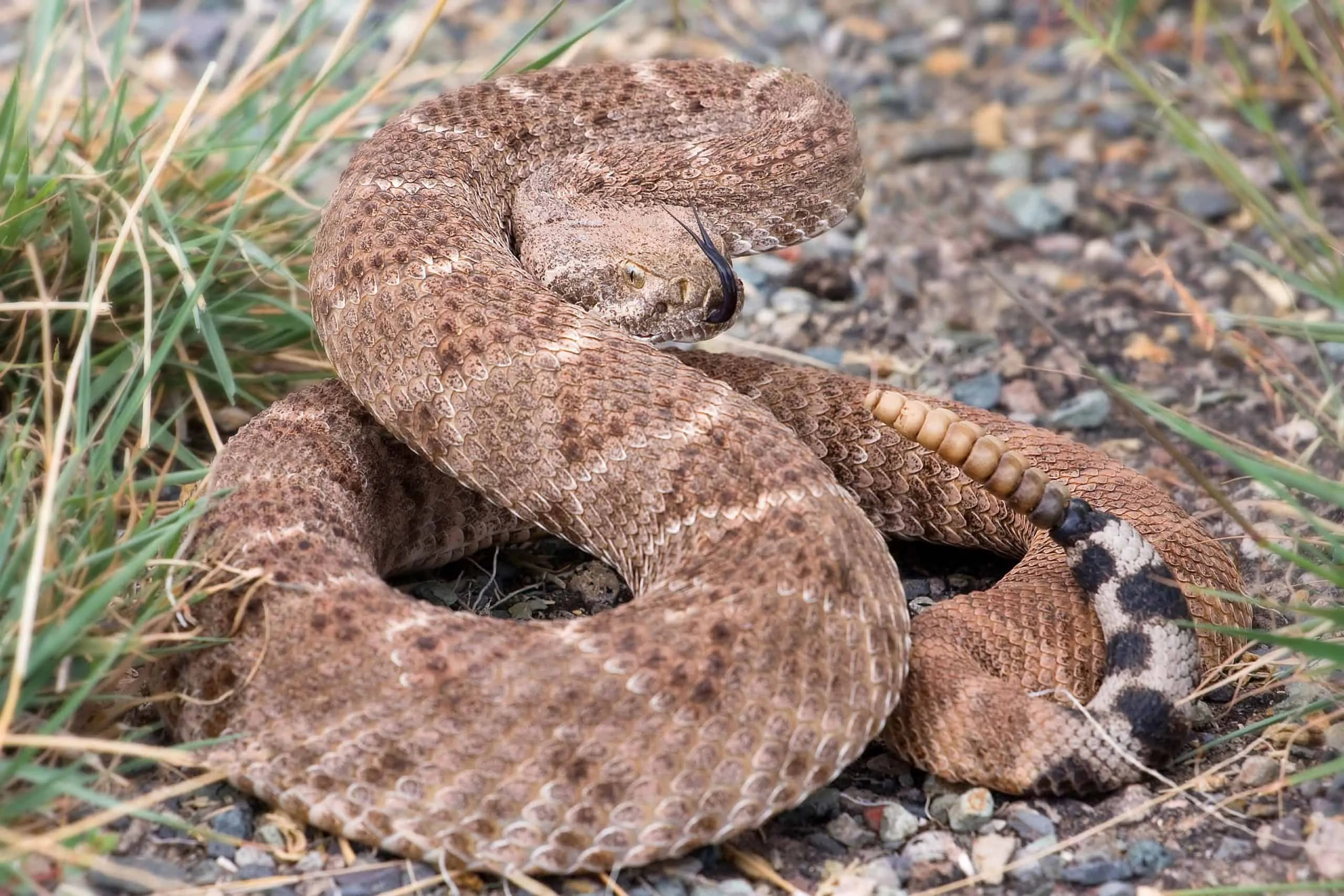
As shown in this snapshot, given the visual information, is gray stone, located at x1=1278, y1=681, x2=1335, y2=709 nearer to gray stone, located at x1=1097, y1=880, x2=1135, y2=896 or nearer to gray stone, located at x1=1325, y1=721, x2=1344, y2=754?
gray stone, located at x1=1325, y1=721, x2=1344, y2=754

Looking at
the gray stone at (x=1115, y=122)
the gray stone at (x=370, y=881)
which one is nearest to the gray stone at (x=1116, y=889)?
the gray stone at (x=370, y=881)

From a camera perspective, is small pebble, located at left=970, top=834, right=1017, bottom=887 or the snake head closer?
small pebble, located at left=970, top=834, right=1017, bottom=887

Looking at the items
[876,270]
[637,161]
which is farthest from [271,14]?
[637,161]

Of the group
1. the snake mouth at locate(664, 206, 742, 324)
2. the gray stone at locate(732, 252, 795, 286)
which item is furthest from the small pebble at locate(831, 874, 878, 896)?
the gray stone at locate(732, 252, 795, 286)

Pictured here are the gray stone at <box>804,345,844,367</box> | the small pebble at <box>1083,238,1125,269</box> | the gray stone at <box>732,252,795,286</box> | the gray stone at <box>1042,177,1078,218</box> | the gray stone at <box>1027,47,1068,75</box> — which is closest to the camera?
the gray stone at <box>804,345,844,367</box>

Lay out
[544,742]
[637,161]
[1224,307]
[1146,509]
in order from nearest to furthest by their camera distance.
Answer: [544,742] < [1146,509] < [637,161] < [1224,307]

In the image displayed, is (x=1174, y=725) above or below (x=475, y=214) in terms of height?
below

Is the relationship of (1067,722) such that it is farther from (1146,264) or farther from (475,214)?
(1146,264)
